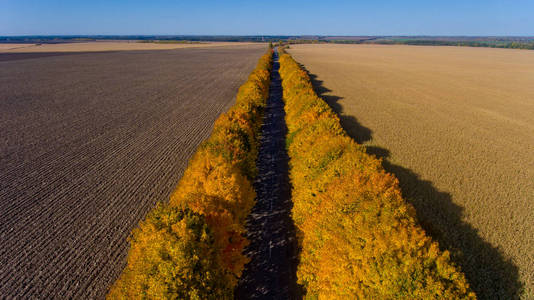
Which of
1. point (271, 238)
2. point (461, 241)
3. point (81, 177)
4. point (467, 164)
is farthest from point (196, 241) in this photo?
point (467, 164)

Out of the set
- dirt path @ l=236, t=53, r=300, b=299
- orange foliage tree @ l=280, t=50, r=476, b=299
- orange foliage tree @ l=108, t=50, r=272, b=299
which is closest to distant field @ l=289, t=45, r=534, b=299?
orange foliage tree @ l=280, t=50, r=476, b=299

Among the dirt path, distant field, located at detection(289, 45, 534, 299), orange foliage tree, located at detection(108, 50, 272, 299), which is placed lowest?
the dirt path

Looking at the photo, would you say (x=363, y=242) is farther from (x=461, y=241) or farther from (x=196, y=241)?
(x=461, y=241)

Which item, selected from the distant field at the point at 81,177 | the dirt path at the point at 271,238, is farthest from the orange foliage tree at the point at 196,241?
the distant field at the point at 81,177

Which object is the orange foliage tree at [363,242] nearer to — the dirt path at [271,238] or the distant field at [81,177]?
the dirt path at [271,238]

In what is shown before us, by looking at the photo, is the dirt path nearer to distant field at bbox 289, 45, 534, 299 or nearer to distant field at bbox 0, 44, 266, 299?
distant field at bbox 0, 44, 266, 299

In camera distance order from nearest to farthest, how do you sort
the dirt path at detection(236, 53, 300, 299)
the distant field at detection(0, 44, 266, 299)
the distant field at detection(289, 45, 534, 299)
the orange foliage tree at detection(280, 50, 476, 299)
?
the orange foliage tree at detection(280, 50, 476, 299), the dirt path at detection(236, 53, 300, 299), the distant field at detection(0, 44, 266, 299), the distant field at detection(289, 45, 534, 299)
